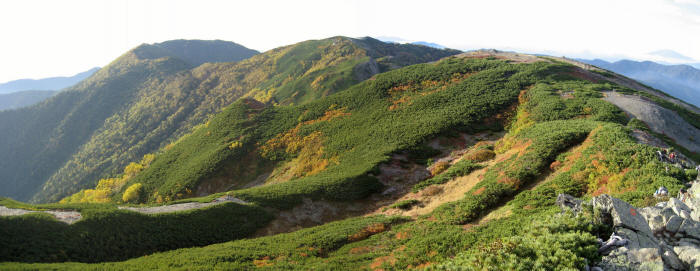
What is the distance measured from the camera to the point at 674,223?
38.5 feet

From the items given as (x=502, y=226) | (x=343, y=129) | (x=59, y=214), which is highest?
(x=502, y=226)

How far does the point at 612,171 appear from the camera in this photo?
21.4 m

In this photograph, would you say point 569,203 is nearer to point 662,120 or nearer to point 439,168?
point 439,168

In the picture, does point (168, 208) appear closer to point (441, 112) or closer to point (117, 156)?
point (441, 112)

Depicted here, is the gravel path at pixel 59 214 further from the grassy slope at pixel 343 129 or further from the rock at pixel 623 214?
the rock at pixel 623 214

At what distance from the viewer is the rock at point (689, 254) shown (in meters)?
10.2

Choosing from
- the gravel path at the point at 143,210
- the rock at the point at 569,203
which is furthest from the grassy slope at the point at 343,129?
the rock at the point at 569,203

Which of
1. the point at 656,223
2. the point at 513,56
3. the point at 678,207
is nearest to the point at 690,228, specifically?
the point at 656,223

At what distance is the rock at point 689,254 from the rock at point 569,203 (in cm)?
346

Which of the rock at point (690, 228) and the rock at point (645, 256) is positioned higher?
the rock at point (690, 228)

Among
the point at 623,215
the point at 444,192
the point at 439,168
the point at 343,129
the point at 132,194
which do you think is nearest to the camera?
the point at 623,215

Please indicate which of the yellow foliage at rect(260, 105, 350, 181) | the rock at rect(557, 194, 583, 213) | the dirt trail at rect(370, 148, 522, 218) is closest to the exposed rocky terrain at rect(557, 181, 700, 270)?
the rock at rect(557, 194, 583, 213)

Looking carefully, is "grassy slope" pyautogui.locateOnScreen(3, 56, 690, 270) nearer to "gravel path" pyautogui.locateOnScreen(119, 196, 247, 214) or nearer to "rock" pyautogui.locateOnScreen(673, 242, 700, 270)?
"rock" pyautogui.locateOnScreen(673, 242, 700, 270)

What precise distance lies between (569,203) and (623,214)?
309 centimetres
